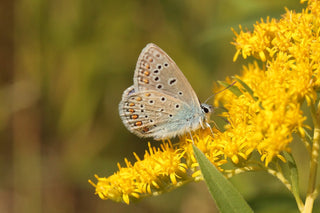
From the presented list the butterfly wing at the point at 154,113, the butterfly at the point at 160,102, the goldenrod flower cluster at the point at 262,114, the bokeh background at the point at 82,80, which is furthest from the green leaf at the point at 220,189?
the bokeh background at the point at 82,80

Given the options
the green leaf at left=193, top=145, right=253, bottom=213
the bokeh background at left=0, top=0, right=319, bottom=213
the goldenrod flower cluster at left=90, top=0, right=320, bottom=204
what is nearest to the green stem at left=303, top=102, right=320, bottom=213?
the goldenrod flower cluster at left=90, top=0, right=320, bottom=204

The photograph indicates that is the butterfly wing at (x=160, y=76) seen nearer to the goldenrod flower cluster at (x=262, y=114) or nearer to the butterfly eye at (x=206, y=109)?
the butterfly eye at (x=206, y=109)

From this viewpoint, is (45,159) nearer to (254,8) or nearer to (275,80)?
(254,8)

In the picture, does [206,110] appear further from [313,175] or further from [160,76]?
[313,175]

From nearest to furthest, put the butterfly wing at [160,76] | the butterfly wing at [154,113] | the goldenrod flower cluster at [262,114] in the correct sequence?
1. the goldenrod flower cluster at [262,114]
2. the butterfly wing at [160,76]
3. the butterfly wing at [154,113]

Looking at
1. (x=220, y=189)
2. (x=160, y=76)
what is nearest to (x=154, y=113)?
(x=160, y=76)

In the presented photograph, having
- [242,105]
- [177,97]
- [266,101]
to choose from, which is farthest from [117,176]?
[266,101]

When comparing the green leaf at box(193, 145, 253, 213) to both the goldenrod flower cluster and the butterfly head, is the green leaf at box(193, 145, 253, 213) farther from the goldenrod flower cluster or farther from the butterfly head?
the butterfly head
